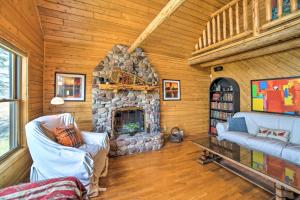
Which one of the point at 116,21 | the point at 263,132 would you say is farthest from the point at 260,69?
the point at 116,21

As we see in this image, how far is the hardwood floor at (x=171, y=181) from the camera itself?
6.80 feet

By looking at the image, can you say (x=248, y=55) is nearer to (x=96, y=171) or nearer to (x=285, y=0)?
(x=285, y=0)

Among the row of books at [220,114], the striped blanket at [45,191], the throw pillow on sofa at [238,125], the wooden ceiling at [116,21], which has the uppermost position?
the wooden ceiling at [116,21]

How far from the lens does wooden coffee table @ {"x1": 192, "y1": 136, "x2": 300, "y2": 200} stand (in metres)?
1.69

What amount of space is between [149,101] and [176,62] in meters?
1.61

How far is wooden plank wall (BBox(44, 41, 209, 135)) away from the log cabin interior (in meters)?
0.03

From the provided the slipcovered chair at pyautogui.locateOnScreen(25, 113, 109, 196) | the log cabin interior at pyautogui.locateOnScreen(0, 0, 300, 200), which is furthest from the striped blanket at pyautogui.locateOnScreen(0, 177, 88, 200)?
the slipcovered chair at pyautogui.locateOnScreen(25, 113, 109, 196)

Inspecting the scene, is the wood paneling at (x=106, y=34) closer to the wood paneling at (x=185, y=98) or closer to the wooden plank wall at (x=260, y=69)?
the wood paneling at (x=185, y=98)

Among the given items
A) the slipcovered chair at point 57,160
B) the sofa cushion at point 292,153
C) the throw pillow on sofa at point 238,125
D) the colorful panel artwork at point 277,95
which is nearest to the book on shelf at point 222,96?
the colorful panel artwork at point 277,95

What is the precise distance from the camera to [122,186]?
2.28m

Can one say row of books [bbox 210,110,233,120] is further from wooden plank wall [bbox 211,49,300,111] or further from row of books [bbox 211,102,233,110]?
wooden plank wall [bbox 211,49,300,111]

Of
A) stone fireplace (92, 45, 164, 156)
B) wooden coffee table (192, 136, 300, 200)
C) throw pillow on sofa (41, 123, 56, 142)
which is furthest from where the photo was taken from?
stone fireplace (92, 45, 164, 156)

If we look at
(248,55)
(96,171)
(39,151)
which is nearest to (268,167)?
(96,171)

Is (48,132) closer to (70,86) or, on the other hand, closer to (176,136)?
(70,86)
